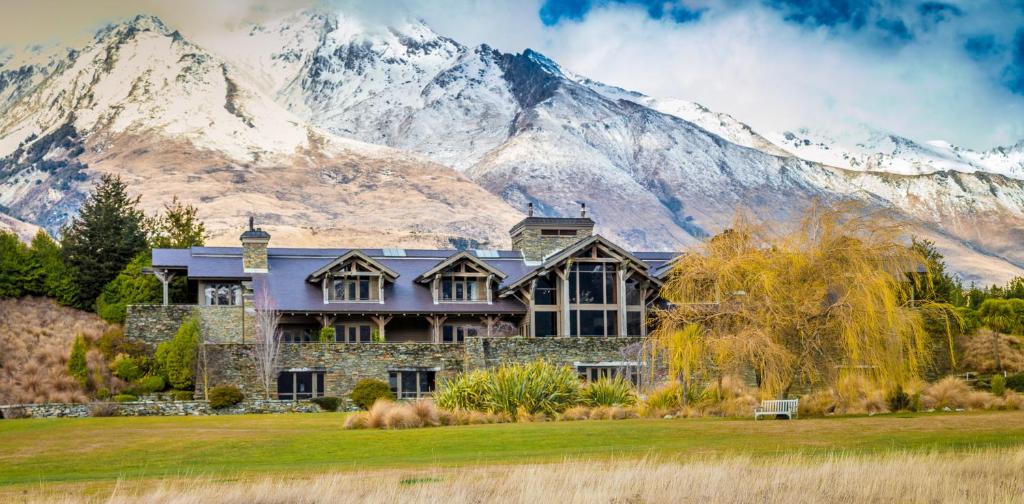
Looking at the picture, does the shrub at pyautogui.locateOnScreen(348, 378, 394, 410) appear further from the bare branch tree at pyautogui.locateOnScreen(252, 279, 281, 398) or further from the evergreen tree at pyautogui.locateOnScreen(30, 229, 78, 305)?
the evergreen tree at pyautogui.locateOnScreen(30, 229, 78, 305)

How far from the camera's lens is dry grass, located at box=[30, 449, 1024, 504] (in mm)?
17828

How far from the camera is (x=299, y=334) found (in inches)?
2136

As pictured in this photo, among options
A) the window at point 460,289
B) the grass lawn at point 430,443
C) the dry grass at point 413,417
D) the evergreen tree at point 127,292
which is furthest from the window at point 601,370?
the evergreen tree at point 127,292

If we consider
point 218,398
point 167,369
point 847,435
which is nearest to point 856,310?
point 847,435

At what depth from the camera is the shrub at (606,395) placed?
124ft

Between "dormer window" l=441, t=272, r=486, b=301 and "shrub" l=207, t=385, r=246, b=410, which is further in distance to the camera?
"dormer window" l=441, t=272, r=486, b=301

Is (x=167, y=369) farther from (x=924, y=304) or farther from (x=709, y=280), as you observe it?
(x=924, y=304)

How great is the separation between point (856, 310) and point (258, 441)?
55.6 ft

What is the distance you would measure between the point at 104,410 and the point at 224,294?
14808mm

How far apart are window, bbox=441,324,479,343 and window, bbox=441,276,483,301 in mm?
1293

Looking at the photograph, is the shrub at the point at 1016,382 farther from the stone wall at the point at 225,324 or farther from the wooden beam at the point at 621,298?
the stone wall at the point at 225,324

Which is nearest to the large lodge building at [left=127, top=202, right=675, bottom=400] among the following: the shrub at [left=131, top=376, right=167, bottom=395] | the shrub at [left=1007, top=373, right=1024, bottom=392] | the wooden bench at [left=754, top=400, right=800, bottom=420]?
the shrub at [left=131, top=376, right=167, bottom=395]

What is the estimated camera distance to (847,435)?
1061 inches

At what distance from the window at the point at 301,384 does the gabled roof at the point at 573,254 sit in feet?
32.2
